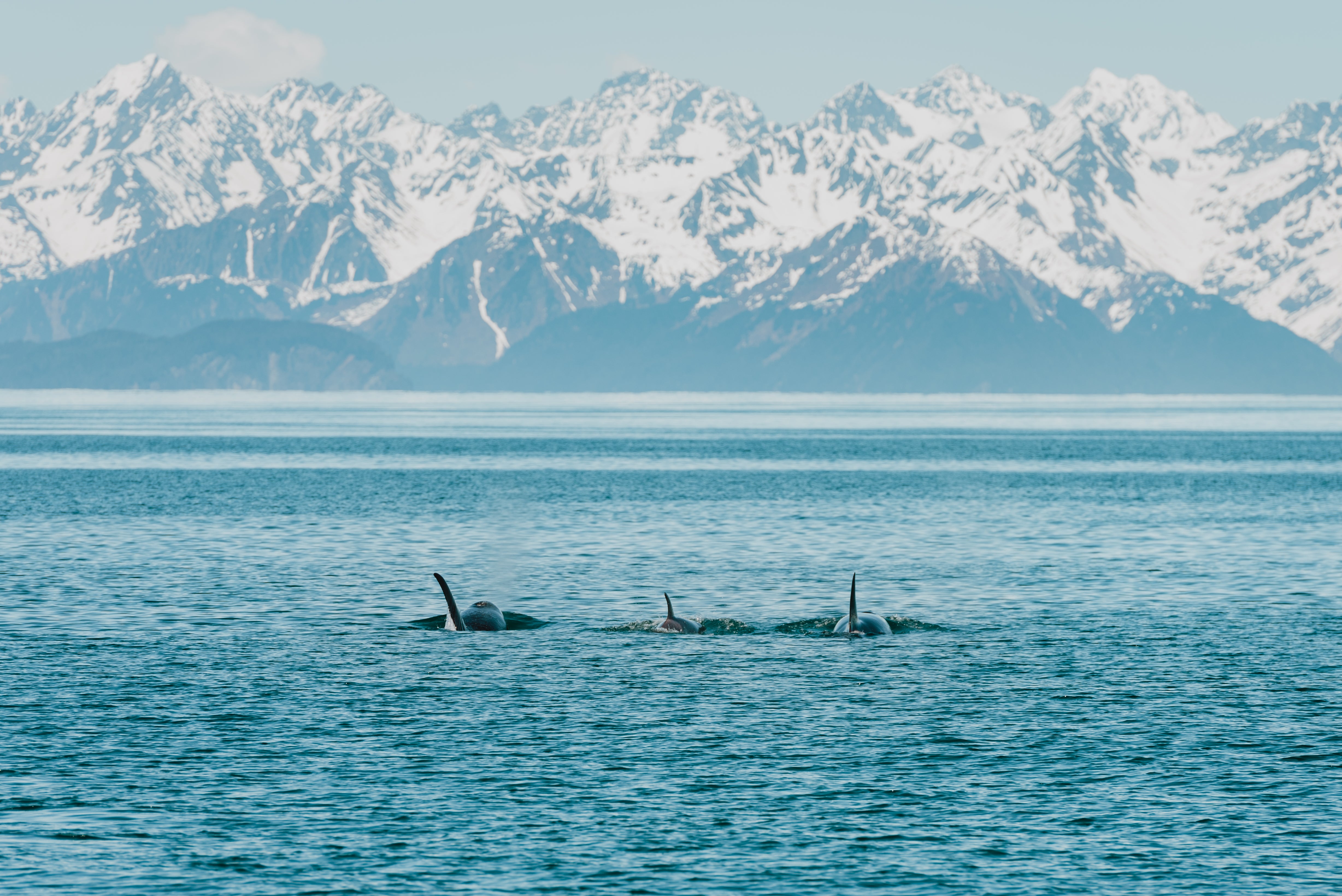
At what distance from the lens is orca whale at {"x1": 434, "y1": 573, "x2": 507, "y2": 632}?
204 feet

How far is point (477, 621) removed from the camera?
2464 inches

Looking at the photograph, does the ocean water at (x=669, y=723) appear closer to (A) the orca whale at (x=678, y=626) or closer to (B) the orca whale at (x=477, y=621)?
(A) the orca whale at (x=678, y=626)

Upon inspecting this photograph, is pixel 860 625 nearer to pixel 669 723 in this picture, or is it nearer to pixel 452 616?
pixel 452 616

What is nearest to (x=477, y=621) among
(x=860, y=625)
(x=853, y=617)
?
(x=853, y=617)

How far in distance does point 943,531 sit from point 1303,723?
6841cm

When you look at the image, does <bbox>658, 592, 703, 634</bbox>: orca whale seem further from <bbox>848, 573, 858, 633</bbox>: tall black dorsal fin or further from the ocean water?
<bbox>848, 573, 858, 633</bbox>: tall black dorsal fin

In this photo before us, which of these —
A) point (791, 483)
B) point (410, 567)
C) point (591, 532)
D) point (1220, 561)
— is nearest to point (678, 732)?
point (410, 567)

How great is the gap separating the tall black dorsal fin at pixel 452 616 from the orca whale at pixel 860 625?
12.3 m

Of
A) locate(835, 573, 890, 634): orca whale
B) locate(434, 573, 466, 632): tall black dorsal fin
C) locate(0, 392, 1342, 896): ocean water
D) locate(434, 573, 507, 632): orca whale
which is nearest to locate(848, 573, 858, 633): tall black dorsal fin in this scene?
locate(835, 573, 890, 634): orca whale

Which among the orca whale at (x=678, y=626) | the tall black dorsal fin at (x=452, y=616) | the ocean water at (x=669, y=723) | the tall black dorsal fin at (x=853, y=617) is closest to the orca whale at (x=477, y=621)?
the tall black dorsal fin at (x=452, y=616)

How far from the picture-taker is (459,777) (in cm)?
3847

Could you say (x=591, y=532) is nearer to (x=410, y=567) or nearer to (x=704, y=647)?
(x=410, y=567)

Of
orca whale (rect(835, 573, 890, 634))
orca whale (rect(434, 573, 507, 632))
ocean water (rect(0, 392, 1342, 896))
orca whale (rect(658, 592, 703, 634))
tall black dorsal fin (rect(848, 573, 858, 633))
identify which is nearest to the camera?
ocean water (rect(0, 392, 1342, 896))

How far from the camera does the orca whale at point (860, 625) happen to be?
60.0 m
